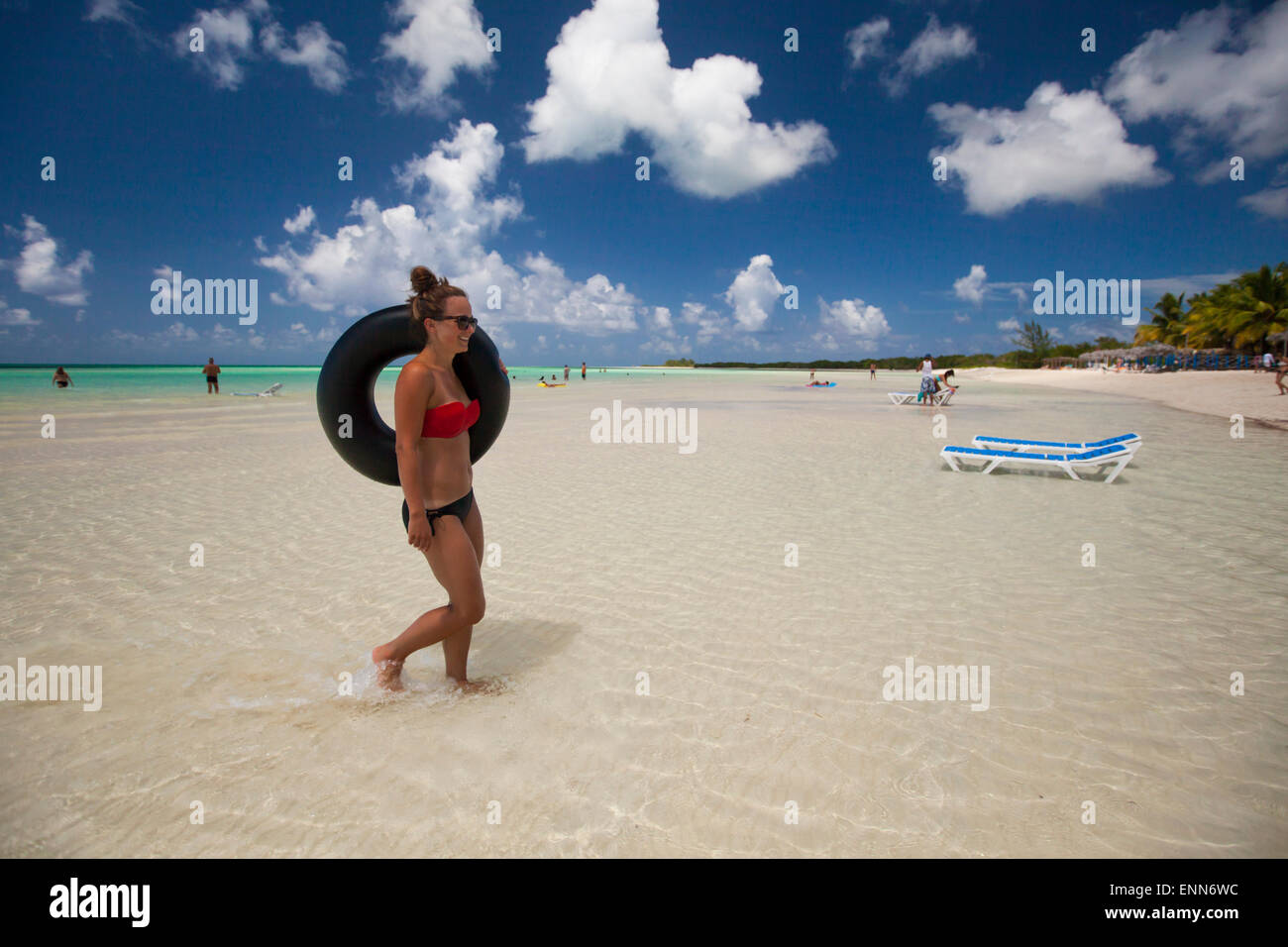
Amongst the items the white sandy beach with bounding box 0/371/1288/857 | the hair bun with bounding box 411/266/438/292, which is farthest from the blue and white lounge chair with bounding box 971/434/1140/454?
the hair bun with bounding box 411/266/438/292

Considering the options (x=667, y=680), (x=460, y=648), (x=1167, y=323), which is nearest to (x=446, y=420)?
(x=460, y=648)

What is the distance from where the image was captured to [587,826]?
2438mm

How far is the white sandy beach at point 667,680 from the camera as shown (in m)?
2.45

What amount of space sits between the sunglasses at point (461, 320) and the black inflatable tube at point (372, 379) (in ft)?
0.63

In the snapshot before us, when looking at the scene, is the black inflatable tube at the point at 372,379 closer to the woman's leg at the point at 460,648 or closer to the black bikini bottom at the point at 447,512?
the black bikini bottom at the point at 447,512

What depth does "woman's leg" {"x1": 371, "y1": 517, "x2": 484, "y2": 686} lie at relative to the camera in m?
2.98

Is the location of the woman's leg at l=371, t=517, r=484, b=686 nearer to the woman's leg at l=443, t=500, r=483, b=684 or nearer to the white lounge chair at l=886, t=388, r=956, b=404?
the woman's leg at l=443, t=500, r=483, b=684

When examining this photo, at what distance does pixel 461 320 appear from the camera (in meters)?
2.90

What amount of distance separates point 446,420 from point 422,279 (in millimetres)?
703

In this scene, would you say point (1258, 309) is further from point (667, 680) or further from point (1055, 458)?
point (667, 680)

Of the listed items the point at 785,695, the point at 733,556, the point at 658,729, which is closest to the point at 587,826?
the point at 658,729

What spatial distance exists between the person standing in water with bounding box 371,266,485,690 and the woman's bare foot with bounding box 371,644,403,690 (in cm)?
19
